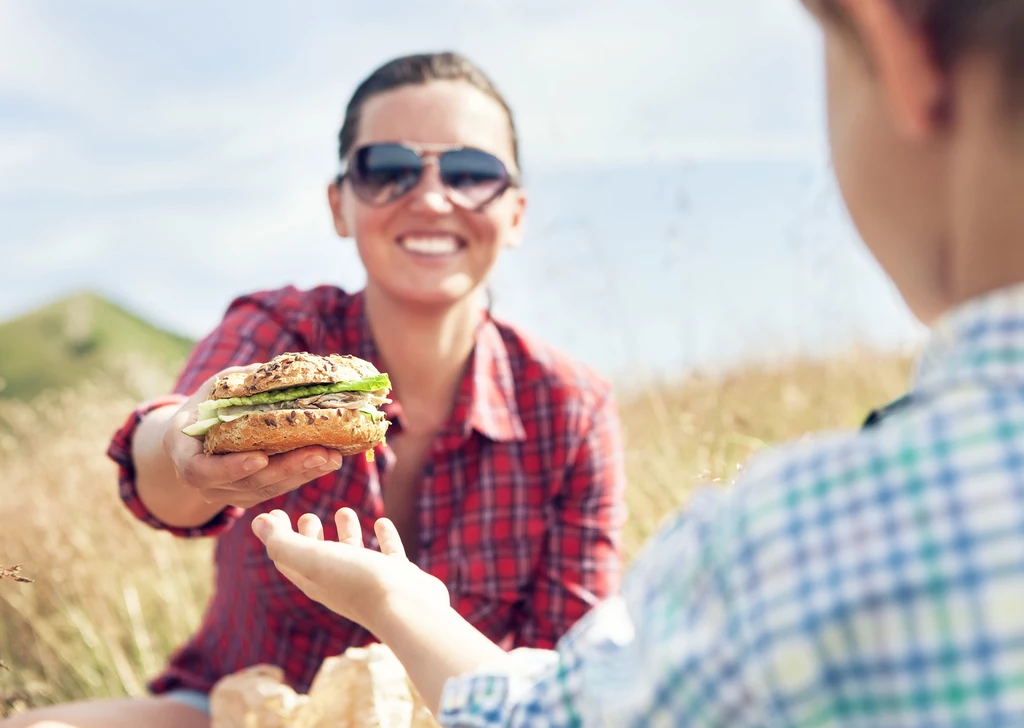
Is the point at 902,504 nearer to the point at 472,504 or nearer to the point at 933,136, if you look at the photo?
the point at 933,136

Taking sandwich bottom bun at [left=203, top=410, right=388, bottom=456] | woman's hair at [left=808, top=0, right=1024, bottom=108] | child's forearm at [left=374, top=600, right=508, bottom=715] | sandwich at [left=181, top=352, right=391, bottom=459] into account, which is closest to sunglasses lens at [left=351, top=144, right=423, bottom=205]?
sandwich at [left=181, top=352, right=391, bottom=459]

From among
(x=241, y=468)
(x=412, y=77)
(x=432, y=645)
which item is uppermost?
(x=412, y=77)

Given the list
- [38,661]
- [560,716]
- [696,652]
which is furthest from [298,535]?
[38,661]

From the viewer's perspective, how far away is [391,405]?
9.47 ft

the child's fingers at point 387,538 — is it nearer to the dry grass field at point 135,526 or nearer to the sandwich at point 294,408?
the sandwich at point 294,408

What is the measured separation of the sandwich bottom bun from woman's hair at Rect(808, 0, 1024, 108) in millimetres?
1514

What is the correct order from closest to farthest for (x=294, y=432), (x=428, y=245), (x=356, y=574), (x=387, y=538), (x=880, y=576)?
1. (x=880, y=576)
2. (x=356, y=574)
3. (x=387, y=538)
4. (x=294, y=432)
5. (x=428, y=245)

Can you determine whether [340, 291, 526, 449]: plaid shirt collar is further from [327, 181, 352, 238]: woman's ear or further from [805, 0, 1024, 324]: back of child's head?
[805, 0, 1024, 324]: back of child's head

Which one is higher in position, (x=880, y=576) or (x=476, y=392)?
(x=476, y=392)

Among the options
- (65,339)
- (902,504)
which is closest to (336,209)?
(902,504)

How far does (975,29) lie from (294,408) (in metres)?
1.60

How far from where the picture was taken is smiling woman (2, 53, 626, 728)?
2.86m

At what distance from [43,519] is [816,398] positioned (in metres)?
3.70

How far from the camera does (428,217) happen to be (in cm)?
295
